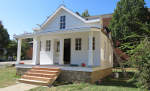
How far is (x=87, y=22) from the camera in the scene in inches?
366

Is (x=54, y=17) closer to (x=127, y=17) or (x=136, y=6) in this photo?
(x=127, y=17)

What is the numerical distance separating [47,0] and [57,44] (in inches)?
171

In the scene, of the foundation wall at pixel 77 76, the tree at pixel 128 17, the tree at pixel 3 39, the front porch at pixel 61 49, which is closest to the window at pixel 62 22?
the front porch at pixel 61 49

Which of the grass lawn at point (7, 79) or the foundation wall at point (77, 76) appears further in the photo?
the grass lawn at point (7, 79)

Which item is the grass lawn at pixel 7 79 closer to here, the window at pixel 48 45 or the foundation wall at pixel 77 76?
the foundation wall at pixel 77 76

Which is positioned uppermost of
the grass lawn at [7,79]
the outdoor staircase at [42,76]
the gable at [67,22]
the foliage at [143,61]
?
the gable at [67,22]

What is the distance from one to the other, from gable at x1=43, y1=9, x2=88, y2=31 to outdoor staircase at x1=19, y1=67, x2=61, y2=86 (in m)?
4.32

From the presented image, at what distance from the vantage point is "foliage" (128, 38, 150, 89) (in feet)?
13.4

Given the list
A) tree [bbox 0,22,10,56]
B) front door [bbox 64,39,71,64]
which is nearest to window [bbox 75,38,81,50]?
front door [bbox 64,39,71,64]

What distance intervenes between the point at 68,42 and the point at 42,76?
4.35m

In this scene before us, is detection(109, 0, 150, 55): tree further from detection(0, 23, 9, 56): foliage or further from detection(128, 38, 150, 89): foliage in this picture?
detection(0, 23, 9, 56): foliage

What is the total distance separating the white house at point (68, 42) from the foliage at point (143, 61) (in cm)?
387

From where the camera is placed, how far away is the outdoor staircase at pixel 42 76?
20.6ft

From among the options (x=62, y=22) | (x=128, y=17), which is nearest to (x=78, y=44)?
(x=62, y=22)
